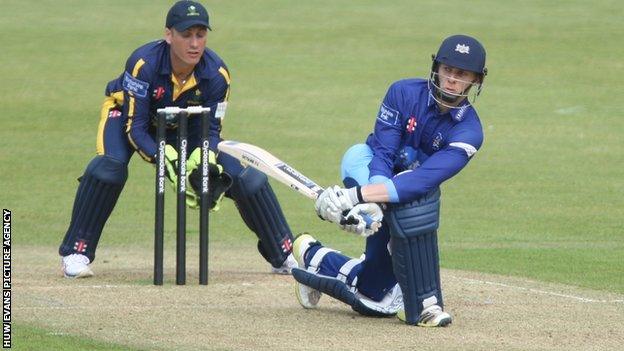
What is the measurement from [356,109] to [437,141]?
11725 mm

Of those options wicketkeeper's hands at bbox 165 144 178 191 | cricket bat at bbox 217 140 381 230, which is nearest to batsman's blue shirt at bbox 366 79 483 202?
cricket bat at bbox 217 140 381 230

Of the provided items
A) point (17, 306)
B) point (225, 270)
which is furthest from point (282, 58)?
point (17, 306)

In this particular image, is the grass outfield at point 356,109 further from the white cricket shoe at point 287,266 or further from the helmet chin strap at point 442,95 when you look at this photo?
the helmet chin strap at point 442,95

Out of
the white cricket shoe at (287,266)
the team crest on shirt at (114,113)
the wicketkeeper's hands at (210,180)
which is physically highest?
the team crest on shirt at (114,113)

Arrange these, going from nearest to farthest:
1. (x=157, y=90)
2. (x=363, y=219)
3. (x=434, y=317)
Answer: (x=363, y=219), (x=434, y=317), (x=157, y=90)

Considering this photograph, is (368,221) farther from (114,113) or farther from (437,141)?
(114,113)

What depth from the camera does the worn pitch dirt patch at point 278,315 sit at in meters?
7.64

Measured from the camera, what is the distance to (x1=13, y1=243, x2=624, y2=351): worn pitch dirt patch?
7.64 meters

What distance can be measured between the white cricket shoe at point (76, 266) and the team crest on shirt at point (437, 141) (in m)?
2.86

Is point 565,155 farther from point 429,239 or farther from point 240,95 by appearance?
point 429,239

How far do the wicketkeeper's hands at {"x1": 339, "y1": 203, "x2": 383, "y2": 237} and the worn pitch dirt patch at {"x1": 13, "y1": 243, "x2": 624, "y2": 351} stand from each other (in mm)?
565

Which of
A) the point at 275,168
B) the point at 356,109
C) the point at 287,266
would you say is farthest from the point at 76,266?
the point at 356,109

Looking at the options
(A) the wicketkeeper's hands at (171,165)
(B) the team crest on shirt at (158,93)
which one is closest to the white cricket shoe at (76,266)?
(A) the wicketkeeper's hands at (171,165)

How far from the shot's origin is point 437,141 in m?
8.42
